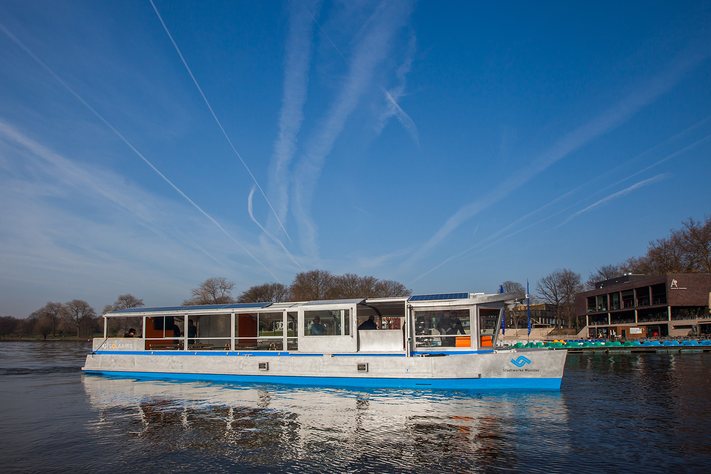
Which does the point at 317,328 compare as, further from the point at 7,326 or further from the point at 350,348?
the point at 7,326

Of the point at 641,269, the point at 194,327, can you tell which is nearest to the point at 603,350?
the point at 194,327

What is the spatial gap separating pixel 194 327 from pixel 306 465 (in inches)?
644

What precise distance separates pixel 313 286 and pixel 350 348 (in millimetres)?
59483

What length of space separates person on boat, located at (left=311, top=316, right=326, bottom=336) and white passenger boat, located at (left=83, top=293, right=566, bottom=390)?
0.05 meters

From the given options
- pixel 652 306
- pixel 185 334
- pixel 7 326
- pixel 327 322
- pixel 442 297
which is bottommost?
pixel 7 326

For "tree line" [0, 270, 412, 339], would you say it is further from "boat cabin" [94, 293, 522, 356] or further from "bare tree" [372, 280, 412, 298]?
"boat cabin" [94, 293, 522, 356]

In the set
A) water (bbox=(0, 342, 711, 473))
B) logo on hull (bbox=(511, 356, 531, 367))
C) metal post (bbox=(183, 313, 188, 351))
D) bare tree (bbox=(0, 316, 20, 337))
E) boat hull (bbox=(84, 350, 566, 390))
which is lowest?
bare tree (bbox=(0, 316, 20, 337))

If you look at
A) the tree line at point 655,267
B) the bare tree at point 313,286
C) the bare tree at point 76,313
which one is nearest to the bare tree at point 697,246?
the tree line at point 655,267

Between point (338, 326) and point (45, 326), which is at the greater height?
point (338, 326)

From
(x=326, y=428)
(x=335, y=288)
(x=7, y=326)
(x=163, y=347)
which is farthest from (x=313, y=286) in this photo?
(x=7, y=326)

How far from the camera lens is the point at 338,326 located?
A: 1959cm

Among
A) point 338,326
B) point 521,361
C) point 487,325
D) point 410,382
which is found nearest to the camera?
point 521,361

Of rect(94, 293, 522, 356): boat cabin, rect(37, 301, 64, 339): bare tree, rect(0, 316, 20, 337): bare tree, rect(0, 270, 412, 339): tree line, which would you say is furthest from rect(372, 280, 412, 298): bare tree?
rect(0, 316, 20, 337): bare tree

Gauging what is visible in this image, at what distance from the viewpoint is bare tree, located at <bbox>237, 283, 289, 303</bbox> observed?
286ft
